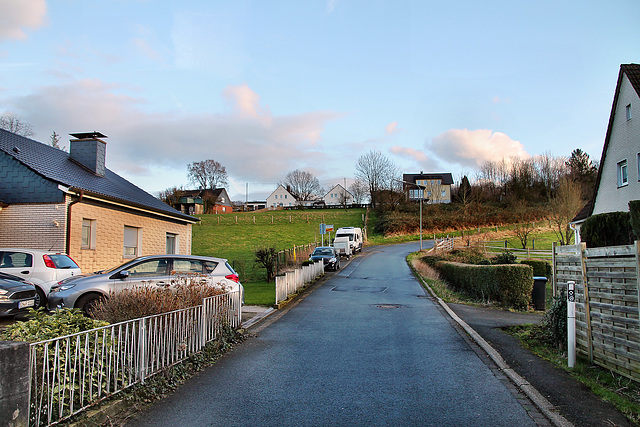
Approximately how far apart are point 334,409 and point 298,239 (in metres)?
44.9

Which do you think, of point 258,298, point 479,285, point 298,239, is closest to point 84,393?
point 258,298

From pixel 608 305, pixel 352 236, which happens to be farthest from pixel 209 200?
pixel 608 305

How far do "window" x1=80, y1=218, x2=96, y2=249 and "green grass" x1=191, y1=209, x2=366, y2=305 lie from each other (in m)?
5.82

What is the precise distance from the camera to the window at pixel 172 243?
23.6m

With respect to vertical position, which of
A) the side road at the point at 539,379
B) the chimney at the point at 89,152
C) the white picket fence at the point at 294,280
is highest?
the chimney at the point at 89,152

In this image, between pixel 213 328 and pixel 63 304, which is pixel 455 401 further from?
pixel 63 304

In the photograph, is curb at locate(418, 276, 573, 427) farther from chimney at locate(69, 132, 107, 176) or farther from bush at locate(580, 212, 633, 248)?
chimney at locate(69, 132, 107, 176)

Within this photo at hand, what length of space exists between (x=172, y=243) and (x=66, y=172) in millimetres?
7414

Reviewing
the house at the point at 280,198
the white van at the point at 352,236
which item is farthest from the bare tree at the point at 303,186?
the white van at the point at 352,236

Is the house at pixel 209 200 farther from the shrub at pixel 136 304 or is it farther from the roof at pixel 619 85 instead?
the shrub at pixel 136 304

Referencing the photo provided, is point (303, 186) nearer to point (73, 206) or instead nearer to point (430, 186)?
point (430, 186)

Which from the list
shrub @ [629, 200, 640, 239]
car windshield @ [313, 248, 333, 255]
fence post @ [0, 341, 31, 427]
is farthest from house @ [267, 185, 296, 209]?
fence post @ [0, 341, 31, 427]

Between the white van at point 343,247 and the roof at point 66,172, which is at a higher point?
the roof at point 66,172

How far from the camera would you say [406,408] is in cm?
532
